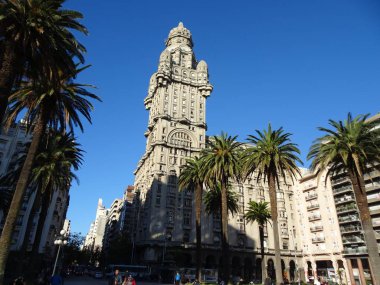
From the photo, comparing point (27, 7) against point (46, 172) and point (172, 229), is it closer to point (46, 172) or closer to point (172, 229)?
point (46, 172)

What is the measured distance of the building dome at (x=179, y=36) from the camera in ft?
359

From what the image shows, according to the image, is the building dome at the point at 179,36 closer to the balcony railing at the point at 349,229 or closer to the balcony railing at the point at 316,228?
the balcony railing at the point at 316,228

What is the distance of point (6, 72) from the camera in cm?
1753

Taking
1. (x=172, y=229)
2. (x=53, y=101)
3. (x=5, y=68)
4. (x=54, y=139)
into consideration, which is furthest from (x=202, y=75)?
(x=5, y=68)

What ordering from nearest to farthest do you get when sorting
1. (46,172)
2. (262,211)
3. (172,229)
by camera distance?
(46,172) < (262,211) < (172,229)

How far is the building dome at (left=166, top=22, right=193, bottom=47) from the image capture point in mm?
109300

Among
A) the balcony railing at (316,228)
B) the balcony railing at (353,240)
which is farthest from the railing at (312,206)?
the balcony railing at (353,240)

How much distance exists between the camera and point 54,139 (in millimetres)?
34875

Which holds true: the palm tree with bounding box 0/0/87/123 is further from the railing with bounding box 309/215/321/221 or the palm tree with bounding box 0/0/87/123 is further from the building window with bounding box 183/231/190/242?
the railing with bounding box 309/215/321/221

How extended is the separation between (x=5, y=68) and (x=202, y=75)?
8536cm

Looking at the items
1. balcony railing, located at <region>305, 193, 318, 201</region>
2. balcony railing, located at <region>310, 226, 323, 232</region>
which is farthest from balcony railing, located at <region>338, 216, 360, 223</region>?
balcony railing, located at <region>305, 193, 318, 201</region>

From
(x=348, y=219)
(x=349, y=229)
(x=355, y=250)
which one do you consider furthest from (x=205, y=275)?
(x=348, y=219)

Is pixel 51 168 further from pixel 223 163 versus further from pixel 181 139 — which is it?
pixel 181 139

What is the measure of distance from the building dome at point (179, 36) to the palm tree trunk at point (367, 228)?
8926 centimetres
